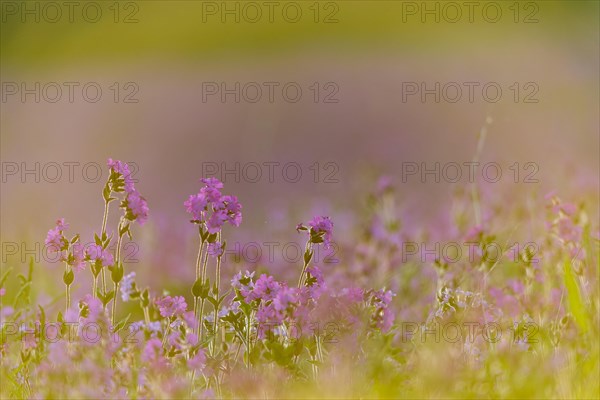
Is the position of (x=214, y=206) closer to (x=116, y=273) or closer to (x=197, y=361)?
(x=116, y=273)

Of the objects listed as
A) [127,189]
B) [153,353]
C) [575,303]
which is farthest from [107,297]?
[575,303]

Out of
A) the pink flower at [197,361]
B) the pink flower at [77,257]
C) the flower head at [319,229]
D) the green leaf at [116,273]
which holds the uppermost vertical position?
the flower head at [319,229]

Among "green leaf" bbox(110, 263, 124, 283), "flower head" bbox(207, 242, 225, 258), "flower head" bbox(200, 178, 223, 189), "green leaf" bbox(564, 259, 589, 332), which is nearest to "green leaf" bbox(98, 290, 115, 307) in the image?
"green leaf" bbox(110, 263, 124, 283)

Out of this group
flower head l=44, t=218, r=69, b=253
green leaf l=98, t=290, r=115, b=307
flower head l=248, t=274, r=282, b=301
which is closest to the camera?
flower head l=248, t=274, r=282, b=301

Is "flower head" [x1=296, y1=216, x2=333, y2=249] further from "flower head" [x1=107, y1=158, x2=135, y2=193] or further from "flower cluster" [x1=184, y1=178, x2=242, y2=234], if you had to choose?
"flower head" [x1=107, y1=158, x2=135, y2=193]

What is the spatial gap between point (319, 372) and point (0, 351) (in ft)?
3.92

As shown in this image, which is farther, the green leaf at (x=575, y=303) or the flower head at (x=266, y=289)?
the green leaf at (x=575, y=303)

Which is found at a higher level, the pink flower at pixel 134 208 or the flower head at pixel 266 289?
the pink flower at pixel 134 208

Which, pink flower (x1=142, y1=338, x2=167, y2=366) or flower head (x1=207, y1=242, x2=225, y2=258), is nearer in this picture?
pink flower (x1=142, y1=338, x2=167, y2=366)

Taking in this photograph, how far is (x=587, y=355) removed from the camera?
10.4 feet

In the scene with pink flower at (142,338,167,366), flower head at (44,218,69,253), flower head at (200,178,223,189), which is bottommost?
pink flower at (142,338,167,366)

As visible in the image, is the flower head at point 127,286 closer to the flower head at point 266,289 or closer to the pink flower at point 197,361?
the pink flower at point 197,361

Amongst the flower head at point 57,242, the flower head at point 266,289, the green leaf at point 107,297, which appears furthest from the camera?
the flower head at point 57,242

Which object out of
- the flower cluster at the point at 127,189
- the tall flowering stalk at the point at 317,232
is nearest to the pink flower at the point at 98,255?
the flower cluster at the point at 127,189
